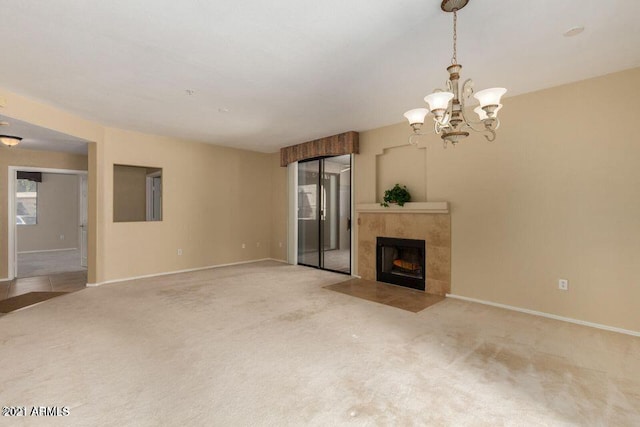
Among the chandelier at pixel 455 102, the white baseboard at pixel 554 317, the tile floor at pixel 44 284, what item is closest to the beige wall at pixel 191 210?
the tile floor at pixel 44 284

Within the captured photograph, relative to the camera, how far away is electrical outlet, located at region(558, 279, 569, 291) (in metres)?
3.45

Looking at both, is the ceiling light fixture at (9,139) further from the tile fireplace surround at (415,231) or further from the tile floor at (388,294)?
the tile fireplace surround at (415,231)

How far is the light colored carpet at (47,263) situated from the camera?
6.14 metres

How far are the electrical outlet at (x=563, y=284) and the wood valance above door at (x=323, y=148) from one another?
137 inches

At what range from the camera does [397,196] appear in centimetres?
486

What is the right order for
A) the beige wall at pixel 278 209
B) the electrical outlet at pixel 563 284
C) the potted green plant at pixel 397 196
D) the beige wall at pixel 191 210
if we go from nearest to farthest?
1. the electrical outlet at pixel 563 284
2. the potted green plant at pixel 397 196
3. the beige wall at pixel 191 210
4. the beige wall at pixel 278 209

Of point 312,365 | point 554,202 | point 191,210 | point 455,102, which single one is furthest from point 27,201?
point 554,202

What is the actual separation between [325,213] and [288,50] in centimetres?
415

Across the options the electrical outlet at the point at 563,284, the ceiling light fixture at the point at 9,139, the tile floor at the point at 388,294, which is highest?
the ceiling light fixture at the point at 9,139

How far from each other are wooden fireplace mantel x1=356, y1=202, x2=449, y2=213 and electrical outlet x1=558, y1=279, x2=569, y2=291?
1512 mm

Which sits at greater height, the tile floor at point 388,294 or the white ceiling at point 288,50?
the white ceiling at point 288,50

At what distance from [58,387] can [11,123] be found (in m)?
3.62

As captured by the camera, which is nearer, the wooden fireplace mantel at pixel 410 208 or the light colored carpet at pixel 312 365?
the light colored carpet at pixel 312 365

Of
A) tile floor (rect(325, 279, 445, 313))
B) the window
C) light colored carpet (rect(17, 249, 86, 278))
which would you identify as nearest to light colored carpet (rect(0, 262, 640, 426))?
tile floor (rect(325, 279, 445, 313))
